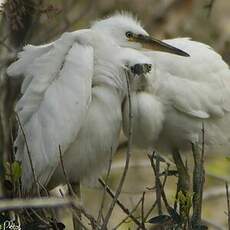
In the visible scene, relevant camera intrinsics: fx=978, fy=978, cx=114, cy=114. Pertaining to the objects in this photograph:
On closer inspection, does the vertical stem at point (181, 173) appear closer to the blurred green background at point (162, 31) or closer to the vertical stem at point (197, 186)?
the vertical stem at point (197, 186)

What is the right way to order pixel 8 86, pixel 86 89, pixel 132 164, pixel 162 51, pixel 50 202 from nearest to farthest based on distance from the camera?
pixel 50 202
pixel 86 89
pixel 162 51
pixel 8 86
pixel 132 164

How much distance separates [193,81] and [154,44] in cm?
22

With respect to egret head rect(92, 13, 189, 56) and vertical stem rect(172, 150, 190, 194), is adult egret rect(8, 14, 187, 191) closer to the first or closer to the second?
egret head rect(92, 13, 189, 56)

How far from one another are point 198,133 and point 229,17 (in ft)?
10.2

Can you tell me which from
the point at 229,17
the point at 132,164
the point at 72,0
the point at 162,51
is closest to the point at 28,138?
the point at 162,51

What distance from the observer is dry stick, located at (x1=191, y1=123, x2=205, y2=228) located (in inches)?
136

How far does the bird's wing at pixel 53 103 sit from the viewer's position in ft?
11.8

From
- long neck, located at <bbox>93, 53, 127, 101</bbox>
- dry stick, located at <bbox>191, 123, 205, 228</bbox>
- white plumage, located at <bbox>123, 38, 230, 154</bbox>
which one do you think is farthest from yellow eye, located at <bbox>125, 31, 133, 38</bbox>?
dry stick, located at <bbox>191, 123, 205, 228</bbox>

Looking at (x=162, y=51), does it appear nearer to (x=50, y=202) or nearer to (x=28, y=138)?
(x=28, y=138)

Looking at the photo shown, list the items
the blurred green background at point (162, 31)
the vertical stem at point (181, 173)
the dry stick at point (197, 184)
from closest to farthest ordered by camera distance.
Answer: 1. the dry stick at point (197, 184)
2. the vertical stem at point (181, 173)
3. the blurred green background at point (162, 31)

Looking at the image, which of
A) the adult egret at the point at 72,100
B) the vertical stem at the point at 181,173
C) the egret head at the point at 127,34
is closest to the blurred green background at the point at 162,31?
the vertical stem at the point at 181,173

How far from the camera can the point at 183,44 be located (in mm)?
4121

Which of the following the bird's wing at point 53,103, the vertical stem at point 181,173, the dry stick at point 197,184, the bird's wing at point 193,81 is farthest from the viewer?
the vertical stem at point 181,173

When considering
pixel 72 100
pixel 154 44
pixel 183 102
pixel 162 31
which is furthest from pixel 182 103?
pixel 162 31
